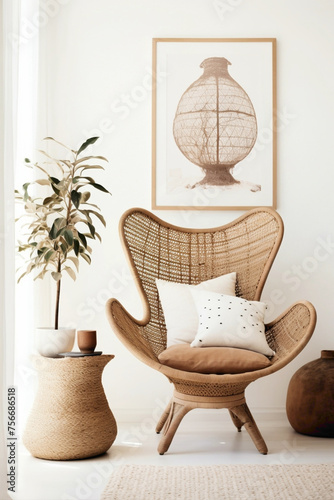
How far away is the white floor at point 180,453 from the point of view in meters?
2.16

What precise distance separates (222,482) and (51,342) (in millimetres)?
896

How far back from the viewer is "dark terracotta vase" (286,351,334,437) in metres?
2.83

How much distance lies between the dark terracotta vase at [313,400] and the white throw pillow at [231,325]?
Answer: 352 millimetres

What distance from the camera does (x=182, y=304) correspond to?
112 inches

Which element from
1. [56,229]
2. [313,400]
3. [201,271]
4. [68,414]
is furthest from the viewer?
[201,271]

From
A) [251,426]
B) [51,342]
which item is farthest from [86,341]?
[251,426]

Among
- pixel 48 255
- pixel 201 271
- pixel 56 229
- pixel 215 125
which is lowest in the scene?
pixel 201 271

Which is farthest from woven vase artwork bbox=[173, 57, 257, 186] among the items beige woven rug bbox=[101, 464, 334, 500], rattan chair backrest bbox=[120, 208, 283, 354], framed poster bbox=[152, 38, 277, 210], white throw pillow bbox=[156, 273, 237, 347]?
beige woven rug bbox=[101, 464, 334, 500]

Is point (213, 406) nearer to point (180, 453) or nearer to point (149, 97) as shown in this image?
point (180, 453)

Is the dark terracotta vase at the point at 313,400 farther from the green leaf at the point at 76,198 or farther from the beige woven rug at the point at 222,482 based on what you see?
the green leaf at the point at 76,198

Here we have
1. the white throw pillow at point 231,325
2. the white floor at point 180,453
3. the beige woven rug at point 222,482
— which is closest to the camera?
the beige woven rug at point 222,482

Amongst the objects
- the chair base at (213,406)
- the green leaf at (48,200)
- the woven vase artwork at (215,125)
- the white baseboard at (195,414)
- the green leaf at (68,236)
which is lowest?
the white baseboard at (195,414)

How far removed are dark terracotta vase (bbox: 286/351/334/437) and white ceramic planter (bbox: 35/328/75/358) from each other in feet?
→ 3.70


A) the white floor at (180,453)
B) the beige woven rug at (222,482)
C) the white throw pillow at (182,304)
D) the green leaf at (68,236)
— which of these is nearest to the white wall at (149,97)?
the white throw pillow at (182,304)
